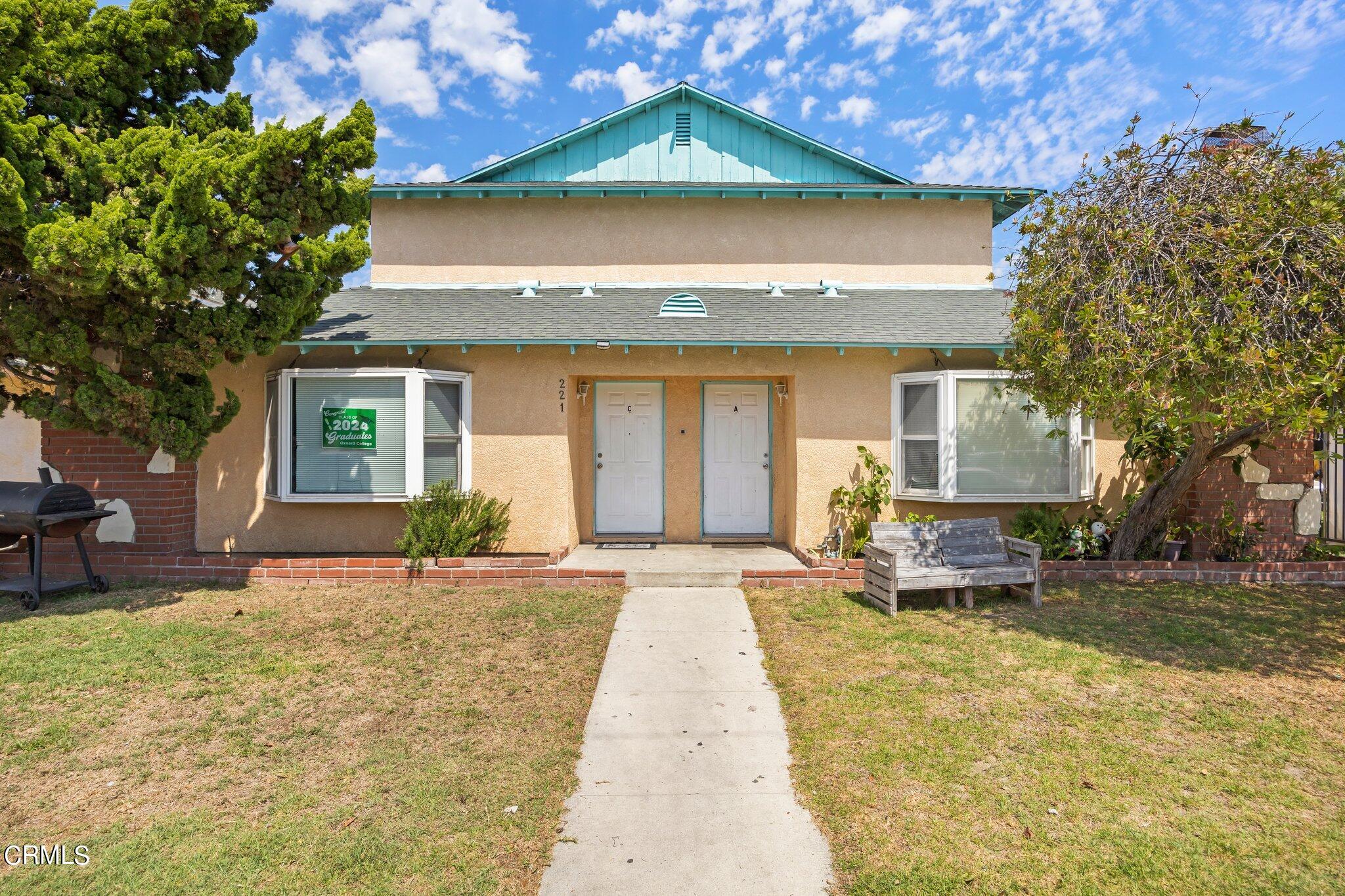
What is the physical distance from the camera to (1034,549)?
6988 mm

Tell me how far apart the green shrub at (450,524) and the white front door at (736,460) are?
3046mm

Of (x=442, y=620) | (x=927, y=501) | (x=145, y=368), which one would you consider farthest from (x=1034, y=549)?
(x=145, y=368)

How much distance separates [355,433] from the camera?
8.57 m

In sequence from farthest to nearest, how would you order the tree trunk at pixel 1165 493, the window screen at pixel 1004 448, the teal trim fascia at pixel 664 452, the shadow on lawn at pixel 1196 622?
1. the teal trim fascia at pixel 664 452
2. the window screen at pixel 1004 448
3. the tree trunk at pixel 1165 493
4. the shadow on lawn at pixel 1196 622

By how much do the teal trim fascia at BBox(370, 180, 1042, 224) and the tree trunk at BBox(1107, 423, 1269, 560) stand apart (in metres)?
4.84

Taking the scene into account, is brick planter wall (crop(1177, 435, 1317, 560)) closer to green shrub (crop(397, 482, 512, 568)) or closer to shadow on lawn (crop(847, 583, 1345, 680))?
shadow on lawn (crop(847, 583, 1345, 680))

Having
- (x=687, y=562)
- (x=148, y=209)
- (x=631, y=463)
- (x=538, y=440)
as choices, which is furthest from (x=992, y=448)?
(x=148, y=209)

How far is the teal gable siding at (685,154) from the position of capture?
38.1ft

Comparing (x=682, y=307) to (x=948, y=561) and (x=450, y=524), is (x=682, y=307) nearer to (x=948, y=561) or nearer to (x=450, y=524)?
(x=450, y=524)

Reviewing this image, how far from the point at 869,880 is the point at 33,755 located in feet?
15.3

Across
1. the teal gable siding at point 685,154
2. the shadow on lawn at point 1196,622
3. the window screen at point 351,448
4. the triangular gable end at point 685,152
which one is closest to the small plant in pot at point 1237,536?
the shadow on lawn at point 1196,622

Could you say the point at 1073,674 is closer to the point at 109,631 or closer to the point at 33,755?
the point at 33,755

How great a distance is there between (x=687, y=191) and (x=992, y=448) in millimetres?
5874

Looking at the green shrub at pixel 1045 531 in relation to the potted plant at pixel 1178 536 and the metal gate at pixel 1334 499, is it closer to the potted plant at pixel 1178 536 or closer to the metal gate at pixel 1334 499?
the potted plant at pixel 1178 536
